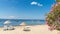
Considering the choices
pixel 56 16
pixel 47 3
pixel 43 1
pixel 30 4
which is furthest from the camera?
pixel 30 4

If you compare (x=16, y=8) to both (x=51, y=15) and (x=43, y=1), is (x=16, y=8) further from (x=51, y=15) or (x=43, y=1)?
(x=51, y=15)

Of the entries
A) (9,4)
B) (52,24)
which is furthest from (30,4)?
(52,24)

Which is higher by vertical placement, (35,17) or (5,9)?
(5,9)

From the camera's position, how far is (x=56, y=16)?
13.5ft

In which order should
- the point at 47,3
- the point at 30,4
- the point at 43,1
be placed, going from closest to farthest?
the point at 47,3
the point at 43,1
the point at 30,4

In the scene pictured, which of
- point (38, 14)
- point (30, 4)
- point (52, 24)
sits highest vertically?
point (30, 4)

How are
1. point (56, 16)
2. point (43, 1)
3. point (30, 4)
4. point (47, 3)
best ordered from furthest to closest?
point (30, 4) < point (43, 1) < point (47, 3) < point (56, 16)

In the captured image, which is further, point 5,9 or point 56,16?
point 5,9

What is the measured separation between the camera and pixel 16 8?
9.70m

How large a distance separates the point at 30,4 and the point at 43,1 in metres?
0.88

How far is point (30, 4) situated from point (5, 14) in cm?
144

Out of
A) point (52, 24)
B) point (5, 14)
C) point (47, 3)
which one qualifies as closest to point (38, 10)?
point (47, 3)

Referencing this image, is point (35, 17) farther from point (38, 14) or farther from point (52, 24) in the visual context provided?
point (52, 24)

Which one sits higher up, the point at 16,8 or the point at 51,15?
the point at 16,8
